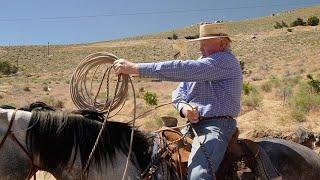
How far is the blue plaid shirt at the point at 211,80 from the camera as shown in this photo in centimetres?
446

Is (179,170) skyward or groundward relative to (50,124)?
groundward

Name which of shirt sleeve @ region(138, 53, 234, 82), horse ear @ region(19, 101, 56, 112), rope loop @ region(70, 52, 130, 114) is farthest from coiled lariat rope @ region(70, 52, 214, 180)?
horse ear @ region(19, 101, 56, 112)

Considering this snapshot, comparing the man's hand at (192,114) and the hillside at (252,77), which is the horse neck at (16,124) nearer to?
the hillside at (252,77)

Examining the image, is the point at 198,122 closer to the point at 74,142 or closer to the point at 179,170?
the point at 179,170

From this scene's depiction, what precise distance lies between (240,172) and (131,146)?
43.9 inches

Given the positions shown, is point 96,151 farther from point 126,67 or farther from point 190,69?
point 190,69

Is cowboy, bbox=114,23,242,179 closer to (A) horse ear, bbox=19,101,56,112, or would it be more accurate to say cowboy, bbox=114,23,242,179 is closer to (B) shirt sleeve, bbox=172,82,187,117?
(B) shirt sleeve, bbox=172,82,187,117

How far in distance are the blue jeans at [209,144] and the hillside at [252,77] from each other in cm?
155

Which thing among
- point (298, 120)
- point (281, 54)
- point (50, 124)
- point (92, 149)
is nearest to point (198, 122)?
point (92, 149)

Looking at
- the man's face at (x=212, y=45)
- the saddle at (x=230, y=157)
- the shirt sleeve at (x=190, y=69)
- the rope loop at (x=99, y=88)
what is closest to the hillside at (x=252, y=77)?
the rope loop at (x=99, y=88)

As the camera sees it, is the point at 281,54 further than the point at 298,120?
Yes

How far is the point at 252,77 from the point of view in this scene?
35.0 meters

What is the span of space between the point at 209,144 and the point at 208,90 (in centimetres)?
47

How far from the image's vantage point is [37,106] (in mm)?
4480
